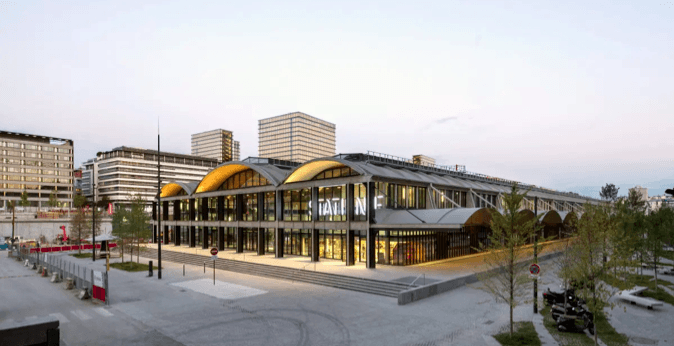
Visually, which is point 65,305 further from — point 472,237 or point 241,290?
point 472,237

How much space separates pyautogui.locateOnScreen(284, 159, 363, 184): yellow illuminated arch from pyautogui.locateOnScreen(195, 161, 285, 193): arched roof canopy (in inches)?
103

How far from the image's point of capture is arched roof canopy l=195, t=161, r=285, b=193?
4859cm

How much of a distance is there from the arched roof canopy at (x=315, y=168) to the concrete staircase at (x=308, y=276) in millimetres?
10696

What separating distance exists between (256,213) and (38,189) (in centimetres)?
13565

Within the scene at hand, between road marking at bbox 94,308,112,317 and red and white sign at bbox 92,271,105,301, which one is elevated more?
red and white sign at bbox 92,271,105,301

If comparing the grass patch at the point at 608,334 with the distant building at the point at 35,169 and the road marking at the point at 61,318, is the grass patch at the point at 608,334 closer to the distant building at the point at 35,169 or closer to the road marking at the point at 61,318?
the road marking at the point at 61,318

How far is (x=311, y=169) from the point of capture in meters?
45.1

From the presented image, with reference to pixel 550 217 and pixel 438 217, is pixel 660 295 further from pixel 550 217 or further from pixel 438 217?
pixel 550 217

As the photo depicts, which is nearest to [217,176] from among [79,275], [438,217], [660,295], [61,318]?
[79,275]

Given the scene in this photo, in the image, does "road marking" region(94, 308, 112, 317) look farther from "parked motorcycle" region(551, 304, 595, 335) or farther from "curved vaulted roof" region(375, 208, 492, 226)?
"parked motorcycle" region(551, 304, 595, 335)

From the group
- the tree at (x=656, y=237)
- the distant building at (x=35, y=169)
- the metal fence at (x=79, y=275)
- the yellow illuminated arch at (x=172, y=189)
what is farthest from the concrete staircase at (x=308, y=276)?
the distant building at (x=35, y=169)

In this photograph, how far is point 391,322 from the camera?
21062mm

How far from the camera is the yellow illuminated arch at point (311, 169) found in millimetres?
42478

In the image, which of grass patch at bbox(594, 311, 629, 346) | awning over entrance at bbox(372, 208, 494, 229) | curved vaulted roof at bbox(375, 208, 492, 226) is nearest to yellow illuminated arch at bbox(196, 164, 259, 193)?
curved vaulted roof at bbox(375, 208, 492, 226)
